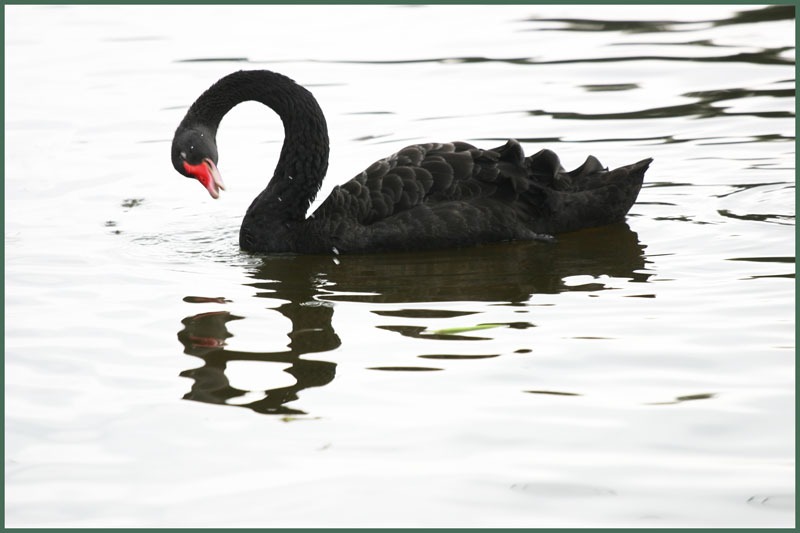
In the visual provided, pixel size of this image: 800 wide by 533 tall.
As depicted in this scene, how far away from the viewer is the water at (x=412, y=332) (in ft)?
12.9

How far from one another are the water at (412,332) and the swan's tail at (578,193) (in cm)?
13

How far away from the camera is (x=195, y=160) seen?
687 cm

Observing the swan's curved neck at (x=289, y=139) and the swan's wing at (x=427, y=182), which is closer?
the swan's wing at (x=427, y=182)

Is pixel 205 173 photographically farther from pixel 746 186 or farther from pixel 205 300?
pixel 746 186

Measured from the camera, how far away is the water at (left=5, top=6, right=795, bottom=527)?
3943 mm

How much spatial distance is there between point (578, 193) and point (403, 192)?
1.07 m

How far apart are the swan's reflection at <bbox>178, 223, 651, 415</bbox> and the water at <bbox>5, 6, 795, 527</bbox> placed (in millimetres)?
23

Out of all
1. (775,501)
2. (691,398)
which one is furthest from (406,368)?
(775,501)

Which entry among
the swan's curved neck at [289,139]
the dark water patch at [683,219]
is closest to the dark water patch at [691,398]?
the dark water patch at [683,219]

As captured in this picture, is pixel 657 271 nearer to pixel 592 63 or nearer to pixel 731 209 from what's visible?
pixel 731 209

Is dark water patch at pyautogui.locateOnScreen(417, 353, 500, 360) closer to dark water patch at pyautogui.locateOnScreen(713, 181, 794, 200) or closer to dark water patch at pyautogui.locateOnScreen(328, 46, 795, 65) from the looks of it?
dark water patch at pyautogui.locateOnScreen(713, 181, 794, 200)

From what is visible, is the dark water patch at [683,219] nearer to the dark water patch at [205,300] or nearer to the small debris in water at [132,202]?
the dark water patch at [205,300]

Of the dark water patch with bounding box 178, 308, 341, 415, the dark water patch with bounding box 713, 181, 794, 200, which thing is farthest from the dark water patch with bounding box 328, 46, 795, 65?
the dark water patch with bounding box 178, 308, 341, 415

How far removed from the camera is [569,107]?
420 inches
